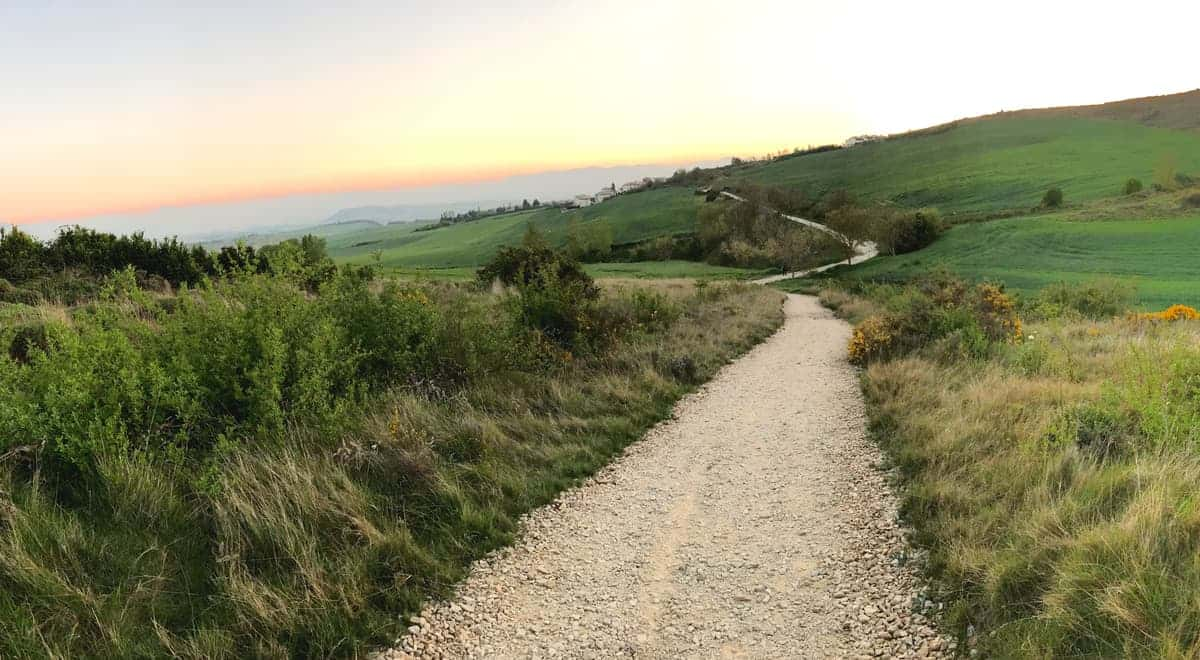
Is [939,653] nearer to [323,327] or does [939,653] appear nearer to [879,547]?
[879,547]

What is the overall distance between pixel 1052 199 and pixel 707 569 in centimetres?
7689

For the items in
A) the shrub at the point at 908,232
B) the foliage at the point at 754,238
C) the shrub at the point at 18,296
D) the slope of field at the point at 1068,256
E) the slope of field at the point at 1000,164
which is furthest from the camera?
the slope of field at the point at 1000,164

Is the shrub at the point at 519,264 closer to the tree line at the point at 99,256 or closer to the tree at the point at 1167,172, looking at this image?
the tree line at the point at 99,256

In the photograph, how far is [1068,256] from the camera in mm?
40719

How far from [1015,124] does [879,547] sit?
130 meters

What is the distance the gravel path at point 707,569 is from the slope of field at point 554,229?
75.4m

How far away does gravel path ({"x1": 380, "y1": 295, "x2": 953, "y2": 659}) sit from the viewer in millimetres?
3994

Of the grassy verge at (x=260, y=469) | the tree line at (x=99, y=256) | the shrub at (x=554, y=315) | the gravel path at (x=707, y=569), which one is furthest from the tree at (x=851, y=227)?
the gravel path at (x=707, y=569)

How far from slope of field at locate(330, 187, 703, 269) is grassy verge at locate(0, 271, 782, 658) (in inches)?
2855

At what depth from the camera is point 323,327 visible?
735cm

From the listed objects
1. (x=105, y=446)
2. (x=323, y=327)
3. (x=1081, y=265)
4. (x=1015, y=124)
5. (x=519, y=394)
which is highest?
(x=1015, y=124)

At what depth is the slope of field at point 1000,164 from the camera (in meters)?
67.6

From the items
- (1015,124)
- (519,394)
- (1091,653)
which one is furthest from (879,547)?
(1015,124)

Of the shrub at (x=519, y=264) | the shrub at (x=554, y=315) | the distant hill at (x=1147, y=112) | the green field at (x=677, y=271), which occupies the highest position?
the distant hill at (x=1147, y=112)
